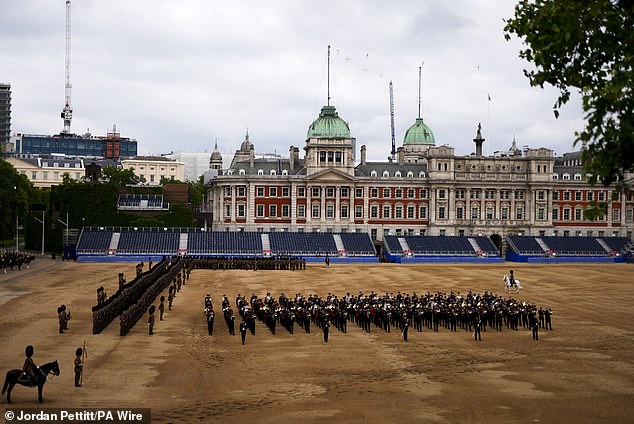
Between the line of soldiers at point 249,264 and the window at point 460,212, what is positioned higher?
the window at point 460,212

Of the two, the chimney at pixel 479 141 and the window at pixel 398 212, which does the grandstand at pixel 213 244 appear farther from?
the chimney at pixel 479 141

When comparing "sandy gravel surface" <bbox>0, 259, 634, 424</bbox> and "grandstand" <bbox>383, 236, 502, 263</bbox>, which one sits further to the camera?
"grandstand" <bbox>383, 236, 502, 263</bbox>

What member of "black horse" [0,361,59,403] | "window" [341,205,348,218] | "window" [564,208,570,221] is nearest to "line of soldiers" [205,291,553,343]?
"black horse" [0,361,59,403]

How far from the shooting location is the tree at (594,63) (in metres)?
20.4

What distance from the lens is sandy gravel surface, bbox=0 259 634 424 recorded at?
24.3 metres

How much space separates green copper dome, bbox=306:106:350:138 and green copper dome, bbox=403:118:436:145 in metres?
37.8

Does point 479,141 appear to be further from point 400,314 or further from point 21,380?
point 21,380

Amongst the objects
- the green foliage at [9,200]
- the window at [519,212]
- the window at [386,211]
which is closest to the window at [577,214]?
the window at [519,212]

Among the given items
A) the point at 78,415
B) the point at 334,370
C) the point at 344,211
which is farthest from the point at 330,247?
the point at 78,415

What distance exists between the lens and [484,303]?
4388 cm

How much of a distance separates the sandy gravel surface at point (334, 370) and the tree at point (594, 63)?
341 inches

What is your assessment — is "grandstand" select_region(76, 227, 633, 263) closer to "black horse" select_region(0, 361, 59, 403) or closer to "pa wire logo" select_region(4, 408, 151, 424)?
"black horse" select_region(0, 361, 59, 403)

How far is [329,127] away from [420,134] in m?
40.6

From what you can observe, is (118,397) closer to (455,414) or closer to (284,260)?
(455,414)
